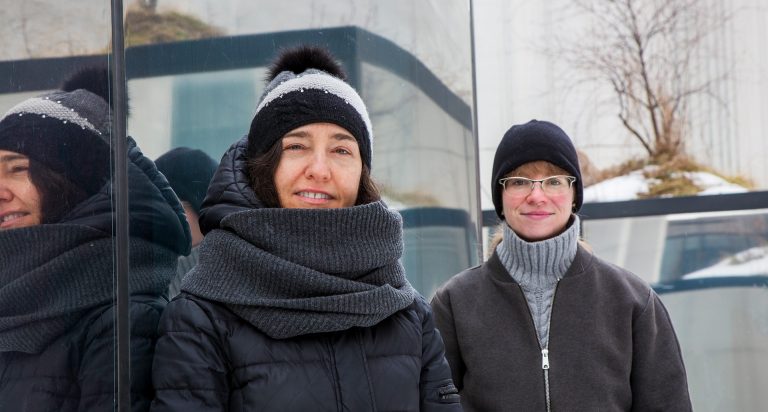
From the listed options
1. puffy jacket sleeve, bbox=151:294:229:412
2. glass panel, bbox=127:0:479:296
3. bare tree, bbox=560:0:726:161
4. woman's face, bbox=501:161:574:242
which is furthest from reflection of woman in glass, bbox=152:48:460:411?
bare tree, bbox=560:0:726:161

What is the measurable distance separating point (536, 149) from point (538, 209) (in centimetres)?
18

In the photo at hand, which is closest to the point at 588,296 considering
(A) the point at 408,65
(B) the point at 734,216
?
(A) the point at 408,65

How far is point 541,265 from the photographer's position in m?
3.04

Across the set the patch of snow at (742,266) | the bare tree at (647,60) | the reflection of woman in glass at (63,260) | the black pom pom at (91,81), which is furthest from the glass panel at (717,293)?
the black pom pom at (91,81)

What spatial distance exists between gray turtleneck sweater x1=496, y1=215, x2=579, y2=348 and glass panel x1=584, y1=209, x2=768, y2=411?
11.4ft

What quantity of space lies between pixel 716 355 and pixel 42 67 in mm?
5277

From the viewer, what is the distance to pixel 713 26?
681 cm

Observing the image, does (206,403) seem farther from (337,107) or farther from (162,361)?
(337,107)

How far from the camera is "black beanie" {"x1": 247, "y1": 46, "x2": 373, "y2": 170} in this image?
2289 mm

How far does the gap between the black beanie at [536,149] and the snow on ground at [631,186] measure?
3.65 m

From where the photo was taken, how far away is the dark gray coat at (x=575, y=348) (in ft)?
9.55

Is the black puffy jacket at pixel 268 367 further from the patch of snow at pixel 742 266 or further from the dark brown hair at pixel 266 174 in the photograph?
the patch of snow at pixel 742 266

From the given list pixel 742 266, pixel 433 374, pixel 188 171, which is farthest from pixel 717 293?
pixel 188 171

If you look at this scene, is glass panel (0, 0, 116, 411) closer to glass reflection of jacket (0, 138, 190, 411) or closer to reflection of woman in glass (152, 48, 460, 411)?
glass reflection of jacket (0, 138, 190, 411)
